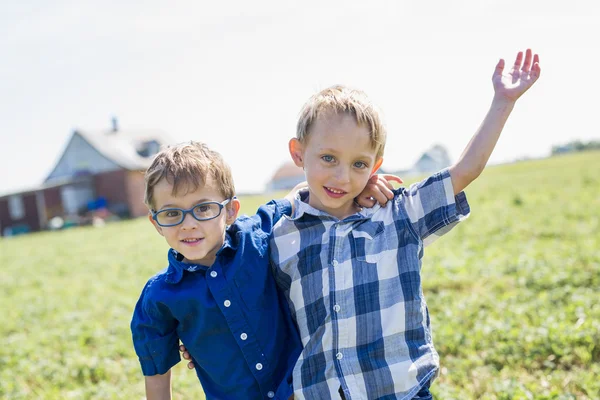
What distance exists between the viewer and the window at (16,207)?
1268 inches

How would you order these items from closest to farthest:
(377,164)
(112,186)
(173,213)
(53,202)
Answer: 1. (173,213)
2. (377,164)
3. (53,202)
4. (112,186)

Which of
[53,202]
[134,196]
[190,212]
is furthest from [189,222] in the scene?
[53,202]

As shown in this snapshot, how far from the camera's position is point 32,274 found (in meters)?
11.0

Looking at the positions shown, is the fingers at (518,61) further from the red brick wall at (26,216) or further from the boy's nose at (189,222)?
the red brick wall at (26,216)

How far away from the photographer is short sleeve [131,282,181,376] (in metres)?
2.30

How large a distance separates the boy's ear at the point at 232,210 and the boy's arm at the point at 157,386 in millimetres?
715

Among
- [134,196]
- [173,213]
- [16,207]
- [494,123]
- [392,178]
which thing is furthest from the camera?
[134,196]

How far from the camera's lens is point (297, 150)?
2.44 metres

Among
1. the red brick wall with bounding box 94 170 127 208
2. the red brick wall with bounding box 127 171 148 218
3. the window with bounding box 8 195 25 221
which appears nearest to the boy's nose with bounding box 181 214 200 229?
the red brick wall with bounding box 127 171 148 218

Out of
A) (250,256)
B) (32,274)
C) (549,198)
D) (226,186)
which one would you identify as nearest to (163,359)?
(250,256)

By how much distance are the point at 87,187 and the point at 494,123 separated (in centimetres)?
3489

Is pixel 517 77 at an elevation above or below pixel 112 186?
above

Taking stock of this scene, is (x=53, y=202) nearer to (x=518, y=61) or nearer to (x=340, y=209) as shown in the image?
(x=340, y=209)

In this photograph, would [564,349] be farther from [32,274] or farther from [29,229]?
[29,229]
